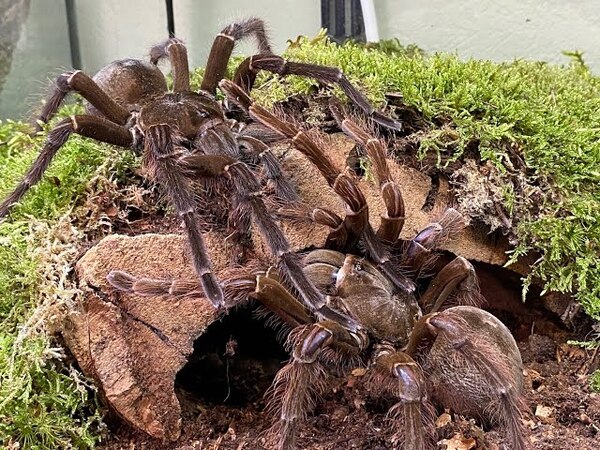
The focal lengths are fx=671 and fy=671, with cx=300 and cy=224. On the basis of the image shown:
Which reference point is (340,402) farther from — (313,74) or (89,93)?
(89,93)

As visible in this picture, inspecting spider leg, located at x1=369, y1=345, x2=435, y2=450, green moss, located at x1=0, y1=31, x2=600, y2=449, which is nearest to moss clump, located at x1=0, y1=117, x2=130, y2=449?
green moss, located at x1=0, y1=31, x2=600, y2=449

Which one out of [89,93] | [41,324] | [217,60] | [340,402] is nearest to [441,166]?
[340,402]

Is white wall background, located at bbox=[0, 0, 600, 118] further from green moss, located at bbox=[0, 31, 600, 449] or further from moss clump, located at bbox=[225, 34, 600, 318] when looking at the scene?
moss clump, located at bbox=[225, 34, 600, 318]

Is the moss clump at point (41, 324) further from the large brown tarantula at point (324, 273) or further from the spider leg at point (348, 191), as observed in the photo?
the spider leg at point (348, 191)

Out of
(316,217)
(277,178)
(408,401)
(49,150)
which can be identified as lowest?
(408,401)

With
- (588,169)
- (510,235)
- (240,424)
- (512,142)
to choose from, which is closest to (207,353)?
(240,424)

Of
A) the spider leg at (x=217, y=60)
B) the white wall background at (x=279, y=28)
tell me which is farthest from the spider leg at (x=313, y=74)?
the white wall background at (x=279, y=28)
